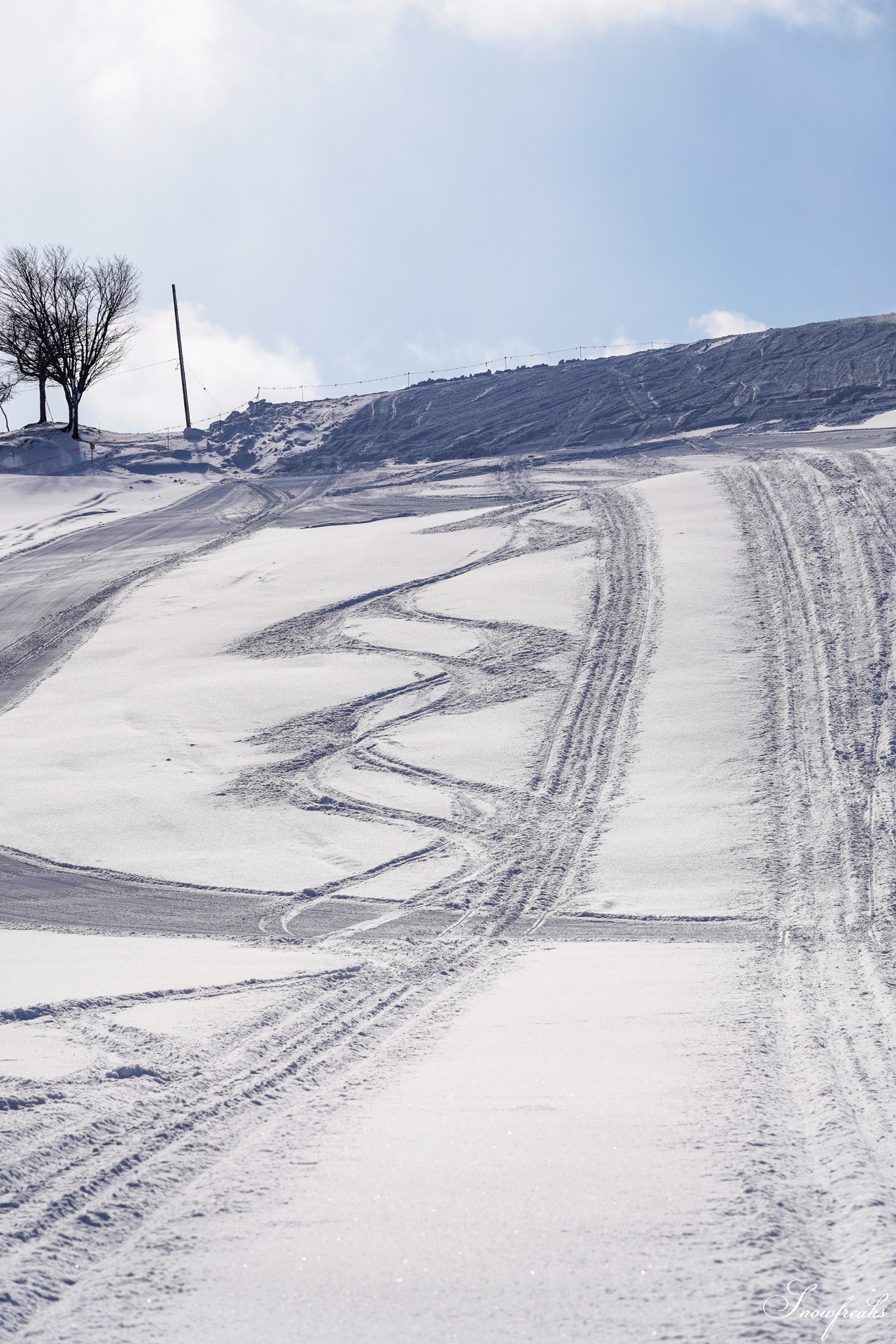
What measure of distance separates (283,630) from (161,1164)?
36.2 feet

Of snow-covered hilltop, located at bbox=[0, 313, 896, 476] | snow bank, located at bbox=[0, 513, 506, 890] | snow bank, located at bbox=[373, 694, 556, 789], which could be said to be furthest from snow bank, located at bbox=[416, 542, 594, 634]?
snow-covered hilltop, located at bbox=[0, 313, 896, 476]

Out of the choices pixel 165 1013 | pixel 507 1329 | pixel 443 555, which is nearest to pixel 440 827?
pixel 165 1013

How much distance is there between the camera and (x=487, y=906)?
25.4 ft

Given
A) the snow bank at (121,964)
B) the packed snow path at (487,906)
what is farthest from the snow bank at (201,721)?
the snow bank at (121,964)

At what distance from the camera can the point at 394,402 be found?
119 feet

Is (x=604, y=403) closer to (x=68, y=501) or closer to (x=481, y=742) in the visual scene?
(x=68, y=501)

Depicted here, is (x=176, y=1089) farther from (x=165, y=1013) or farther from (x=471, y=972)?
(x=471, y=972)

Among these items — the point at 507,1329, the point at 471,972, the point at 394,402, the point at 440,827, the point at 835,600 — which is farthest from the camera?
the point at 394,402

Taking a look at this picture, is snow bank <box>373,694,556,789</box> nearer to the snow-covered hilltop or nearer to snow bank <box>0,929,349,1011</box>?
snow bank <box>0,929,349,1011</box>

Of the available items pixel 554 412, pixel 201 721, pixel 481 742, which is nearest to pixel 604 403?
pixel 554 412

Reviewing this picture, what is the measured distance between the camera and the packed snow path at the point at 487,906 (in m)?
3.02

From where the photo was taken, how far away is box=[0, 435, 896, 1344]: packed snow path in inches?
119

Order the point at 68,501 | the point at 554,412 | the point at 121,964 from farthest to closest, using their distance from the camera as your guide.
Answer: the point at 554,412
the point at 68,501
the point at 121,964

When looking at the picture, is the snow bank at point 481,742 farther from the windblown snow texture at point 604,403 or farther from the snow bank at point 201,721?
the windblown snow texture at point 604,403
